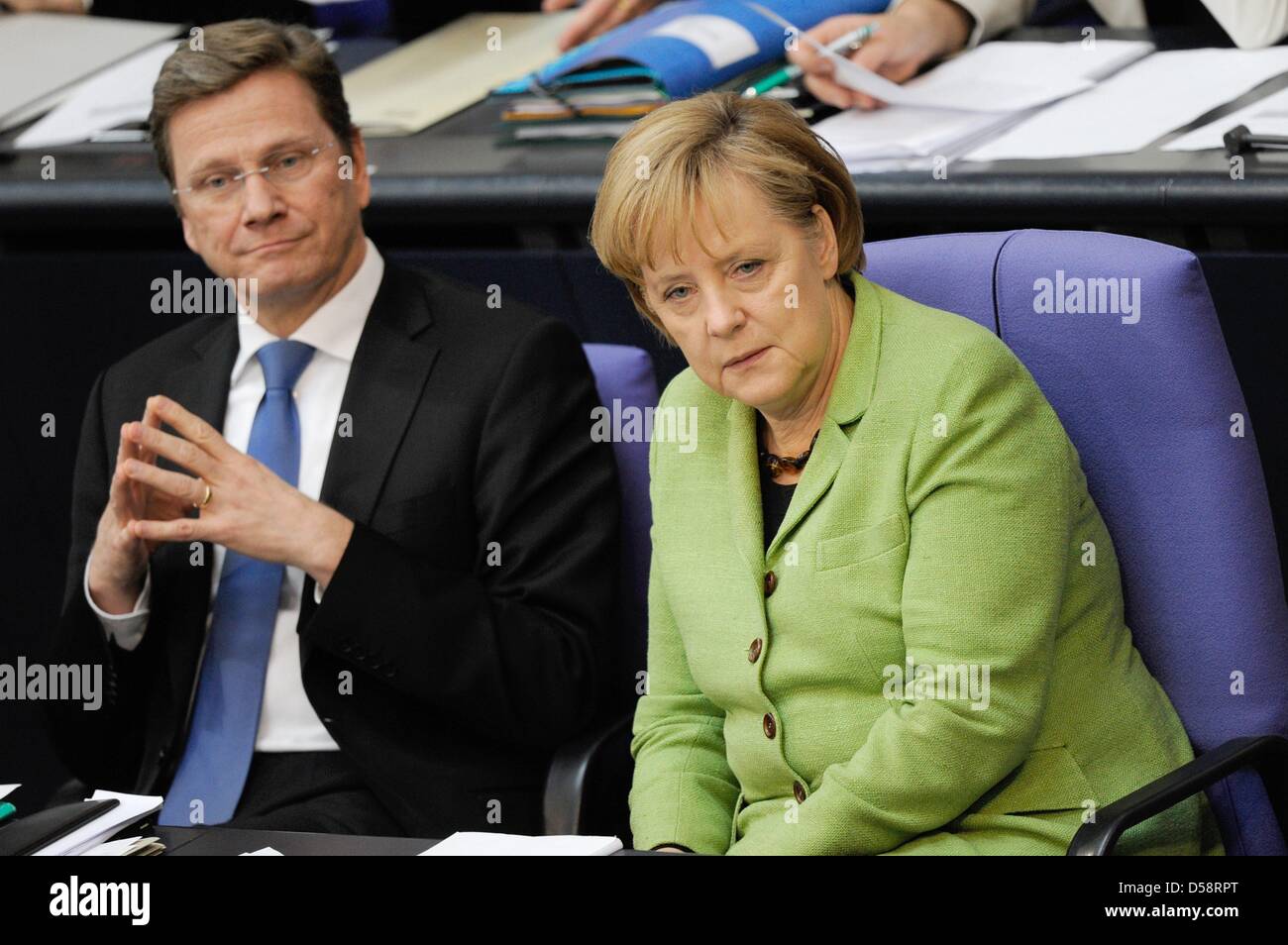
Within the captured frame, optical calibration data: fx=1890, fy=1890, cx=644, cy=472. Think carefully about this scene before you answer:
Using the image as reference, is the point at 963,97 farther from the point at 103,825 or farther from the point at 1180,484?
the point at 103,825

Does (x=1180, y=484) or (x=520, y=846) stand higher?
(x=1180, y=484)

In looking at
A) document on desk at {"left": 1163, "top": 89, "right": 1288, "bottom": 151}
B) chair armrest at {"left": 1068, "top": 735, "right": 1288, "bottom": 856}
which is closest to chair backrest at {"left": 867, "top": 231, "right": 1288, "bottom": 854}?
chair armrest at {"left": 1068, "top": 735, "right": 1288, "bottom": 856}

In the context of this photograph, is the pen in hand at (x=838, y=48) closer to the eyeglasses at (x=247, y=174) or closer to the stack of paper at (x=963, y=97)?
the stack of paper at (x=963, y=97)

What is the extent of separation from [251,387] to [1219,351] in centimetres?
114

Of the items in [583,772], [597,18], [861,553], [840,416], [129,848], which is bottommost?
[583,772]

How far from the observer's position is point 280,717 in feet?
7.20

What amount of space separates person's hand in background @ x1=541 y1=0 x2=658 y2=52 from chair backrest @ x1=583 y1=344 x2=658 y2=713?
0.89 meters

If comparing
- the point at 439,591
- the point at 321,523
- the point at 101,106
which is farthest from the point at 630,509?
the point at 101,106

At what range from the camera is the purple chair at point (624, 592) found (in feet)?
6.98

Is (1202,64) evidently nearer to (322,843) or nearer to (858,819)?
(858,819)

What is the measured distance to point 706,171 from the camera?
69.6 inches

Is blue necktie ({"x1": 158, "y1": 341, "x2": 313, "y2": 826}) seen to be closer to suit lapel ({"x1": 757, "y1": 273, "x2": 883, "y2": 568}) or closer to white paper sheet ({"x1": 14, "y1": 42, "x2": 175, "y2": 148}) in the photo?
suit lapel ({"x1": 757, "y1": 273, "x2": 883, "y2": 568})

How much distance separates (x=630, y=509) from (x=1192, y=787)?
78 centimetres

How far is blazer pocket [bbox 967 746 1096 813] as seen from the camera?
5.71ft
